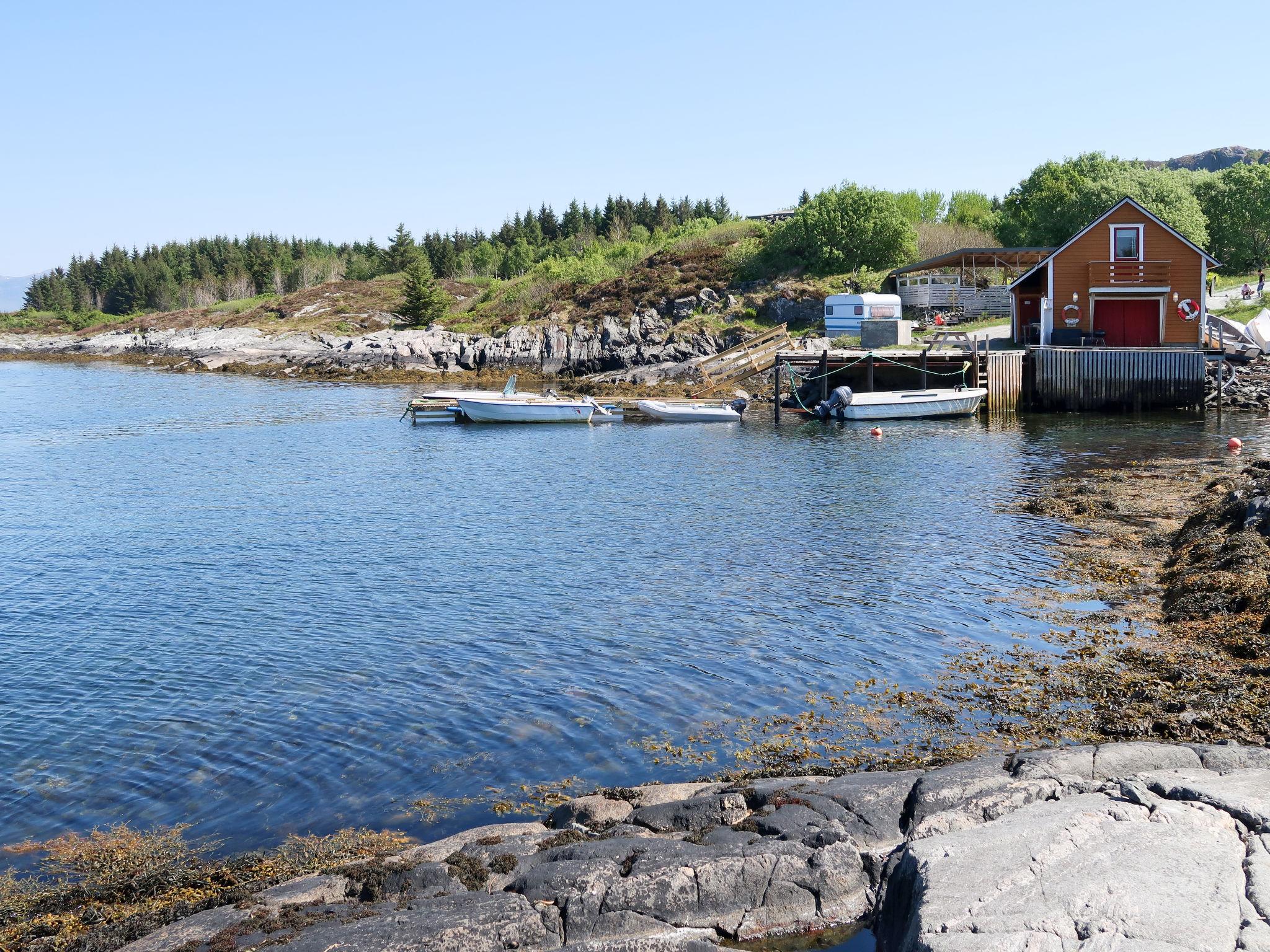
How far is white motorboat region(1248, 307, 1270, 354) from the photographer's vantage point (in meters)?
51.9

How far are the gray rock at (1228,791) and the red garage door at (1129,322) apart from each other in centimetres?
4480

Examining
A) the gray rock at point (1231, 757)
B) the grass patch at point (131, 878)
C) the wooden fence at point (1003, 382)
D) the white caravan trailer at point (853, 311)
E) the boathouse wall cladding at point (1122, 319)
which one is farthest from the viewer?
the white caravan trailer at point (853, 311)

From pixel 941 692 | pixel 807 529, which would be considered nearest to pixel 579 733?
pixel 941 692

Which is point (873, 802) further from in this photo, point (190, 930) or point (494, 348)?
point (494, 348)

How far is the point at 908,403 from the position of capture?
1885 inches

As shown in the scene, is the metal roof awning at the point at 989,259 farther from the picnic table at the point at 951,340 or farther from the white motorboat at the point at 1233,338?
the white motorboat at the point at 1233,338

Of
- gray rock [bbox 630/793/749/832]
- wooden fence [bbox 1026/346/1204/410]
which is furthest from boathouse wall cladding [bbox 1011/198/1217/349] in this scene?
gray rock [bbox 630/793/749/832]

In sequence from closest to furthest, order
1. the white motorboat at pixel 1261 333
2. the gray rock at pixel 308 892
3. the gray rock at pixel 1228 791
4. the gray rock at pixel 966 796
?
1. the gray rock at pixel 1228 791
2. the gray rock at pixel 308 892
3. the gray rock at pixel 966 796
4. the white motorboat at pixel 1261 333

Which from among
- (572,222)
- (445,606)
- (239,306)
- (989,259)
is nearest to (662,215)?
(572,222)

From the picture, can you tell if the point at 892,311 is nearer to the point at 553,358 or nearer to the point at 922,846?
the point at 553,358

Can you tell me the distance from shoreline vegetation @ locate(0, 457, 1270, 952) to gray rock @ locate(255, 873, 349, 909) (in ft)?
0.76

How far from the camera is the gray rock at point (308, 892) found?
870cm

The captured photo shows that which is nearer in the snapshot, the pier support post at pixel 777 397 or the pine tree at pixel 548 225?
the pier support post at pixel 777 397

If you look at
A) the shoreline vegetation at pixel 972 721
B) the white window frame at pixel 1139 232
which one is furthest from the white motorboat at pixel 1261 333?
the shoreline vegetation at pixel 972 721
